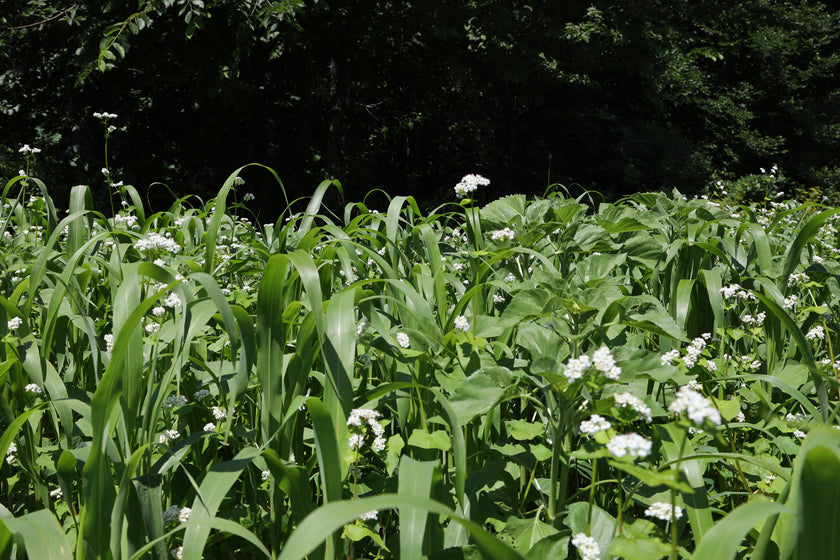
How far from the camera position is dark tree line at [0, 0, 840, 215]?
660cm

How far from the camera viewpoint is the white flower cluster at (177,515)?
0.97 meters

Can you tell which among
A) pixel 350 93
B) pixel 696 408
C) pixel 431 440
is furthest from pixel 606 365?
pixel 350 93

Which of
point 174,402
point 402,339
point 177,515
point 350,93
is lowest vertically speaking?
point 177,515

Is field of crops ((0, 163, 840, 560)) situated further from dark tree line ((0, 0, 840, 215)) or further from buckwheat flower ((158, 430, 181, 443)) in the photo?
dark tree line ((0, 0, 840, 215))

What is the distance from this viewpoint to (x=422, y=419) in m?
1.10

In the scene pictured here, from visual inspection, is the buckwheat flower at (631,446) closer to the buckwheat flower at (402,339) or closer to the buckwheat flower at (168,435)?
the buckwheat flower at (402,339)

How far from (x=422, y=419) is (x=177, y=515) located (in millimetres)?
437

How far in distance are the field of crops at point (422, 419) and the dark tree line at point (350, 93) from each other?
13.8 feet

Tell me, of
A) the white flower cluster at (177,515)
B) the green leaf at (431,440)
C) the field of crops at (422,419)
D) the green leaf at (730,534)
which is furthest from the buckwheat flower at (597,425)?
the white flower cluster at (177,515)

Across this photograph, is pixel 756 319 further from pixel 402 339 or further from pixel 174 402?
pixel 174 402

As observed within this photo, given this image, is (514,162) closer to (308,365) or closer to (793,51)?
(793,51)

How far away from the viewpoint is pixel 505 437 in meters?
1.27

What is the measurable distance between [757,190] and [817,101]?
7.57 m

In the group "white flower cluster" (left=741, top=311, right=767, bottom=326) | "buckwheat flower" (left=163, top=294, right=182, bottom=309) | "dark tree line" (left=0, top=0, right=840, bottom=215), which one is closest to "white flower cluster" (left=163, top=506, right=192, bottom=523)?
"buckwheat flower" (left=163, top=294, right=182, bottom=309)
